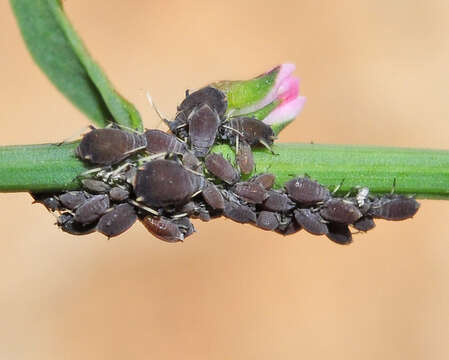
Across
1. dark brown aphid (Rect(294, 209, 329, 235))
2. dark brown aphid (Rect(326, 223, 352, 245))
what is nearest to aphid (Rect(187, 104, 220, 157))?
dark brown aphid (Rect(294, 209, 329, 235))

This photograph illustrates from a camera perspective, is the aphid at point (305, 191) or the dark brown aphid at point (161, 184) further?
the aphid at point (305, 191)

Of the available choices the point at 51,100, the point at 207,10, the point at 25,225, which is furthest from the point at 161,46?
the point at 25,225

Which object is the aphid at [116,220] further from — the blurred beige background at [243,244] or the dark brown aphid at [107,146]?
the blurred beige background at [243,244]

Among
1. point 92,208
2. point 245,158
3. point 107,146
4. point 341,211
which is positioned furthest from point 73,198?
point 341,211

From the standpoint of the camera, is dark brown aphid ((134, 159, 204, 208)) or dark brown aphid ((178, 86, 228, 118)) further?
dark brown aphid ((178, 86, 228, 118))

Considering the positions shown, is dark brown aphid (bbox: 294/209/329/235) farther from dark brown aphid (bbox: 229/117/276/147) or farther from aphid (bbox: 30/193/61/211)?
aphid (bbox: 30/193/61/211)

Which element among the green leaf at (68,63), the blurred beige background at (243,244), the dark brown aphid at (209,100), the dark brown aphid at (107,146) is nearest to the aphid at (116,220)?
the dark brown aphid at (107,146)

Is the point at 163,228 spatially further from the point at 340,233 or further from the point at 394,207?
the point at 394,207
